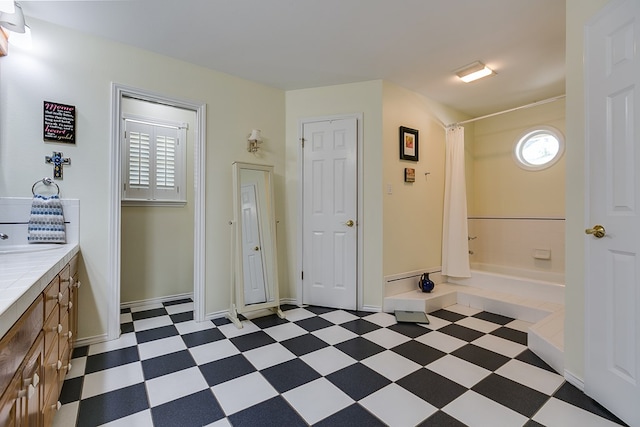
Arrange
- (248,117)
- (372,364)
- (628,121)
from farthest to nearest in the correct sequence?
(248,117) < (372,364) < (628,121)

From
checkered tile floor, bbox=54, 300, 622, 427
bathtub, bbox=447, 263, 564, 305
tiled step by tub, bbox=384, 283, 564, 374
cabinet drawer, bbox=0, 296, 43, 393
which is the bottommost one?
checkered tile floor, bbox=54, 300, 622, 427

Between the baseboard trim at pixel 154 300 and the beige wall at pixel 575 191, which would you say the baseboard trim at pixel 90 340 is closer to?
the baseboard trim at pixel 154 300

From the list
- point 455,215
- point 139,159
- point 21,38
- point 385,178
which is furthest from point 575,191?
point 139,159

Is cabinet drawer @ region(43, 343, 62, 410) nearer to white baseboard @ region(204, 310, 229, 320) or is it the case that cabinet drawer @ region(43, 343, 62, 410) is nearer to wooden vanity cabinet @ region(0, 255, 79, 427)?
wooden vanity cabinet @ region(0, 255, 79, 427)

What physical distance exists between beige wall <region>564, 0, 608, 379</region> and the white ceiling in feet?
1.29

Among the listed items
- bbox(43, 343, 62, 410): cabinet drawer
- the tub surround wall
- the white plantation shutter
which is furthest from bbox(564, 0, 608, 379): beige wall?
the white plantation shutter

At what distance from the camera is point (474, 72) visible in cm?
285

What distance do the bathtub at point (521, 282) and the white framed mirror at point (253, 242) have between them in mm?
2303

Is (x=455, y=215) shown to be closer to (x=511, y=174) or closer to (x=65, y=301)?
(x=511, y=174)

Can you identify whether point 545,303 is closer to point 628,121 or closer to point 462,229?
point 462,229

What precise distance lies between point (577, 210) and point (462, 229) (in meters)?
1.81

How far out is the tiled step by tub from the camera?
2186 mm

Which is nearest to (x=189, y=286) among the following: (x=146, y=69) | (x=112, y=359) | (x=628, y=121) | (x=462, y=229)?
(x=112, y=359)

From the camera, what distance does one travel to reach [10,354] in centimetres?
77
